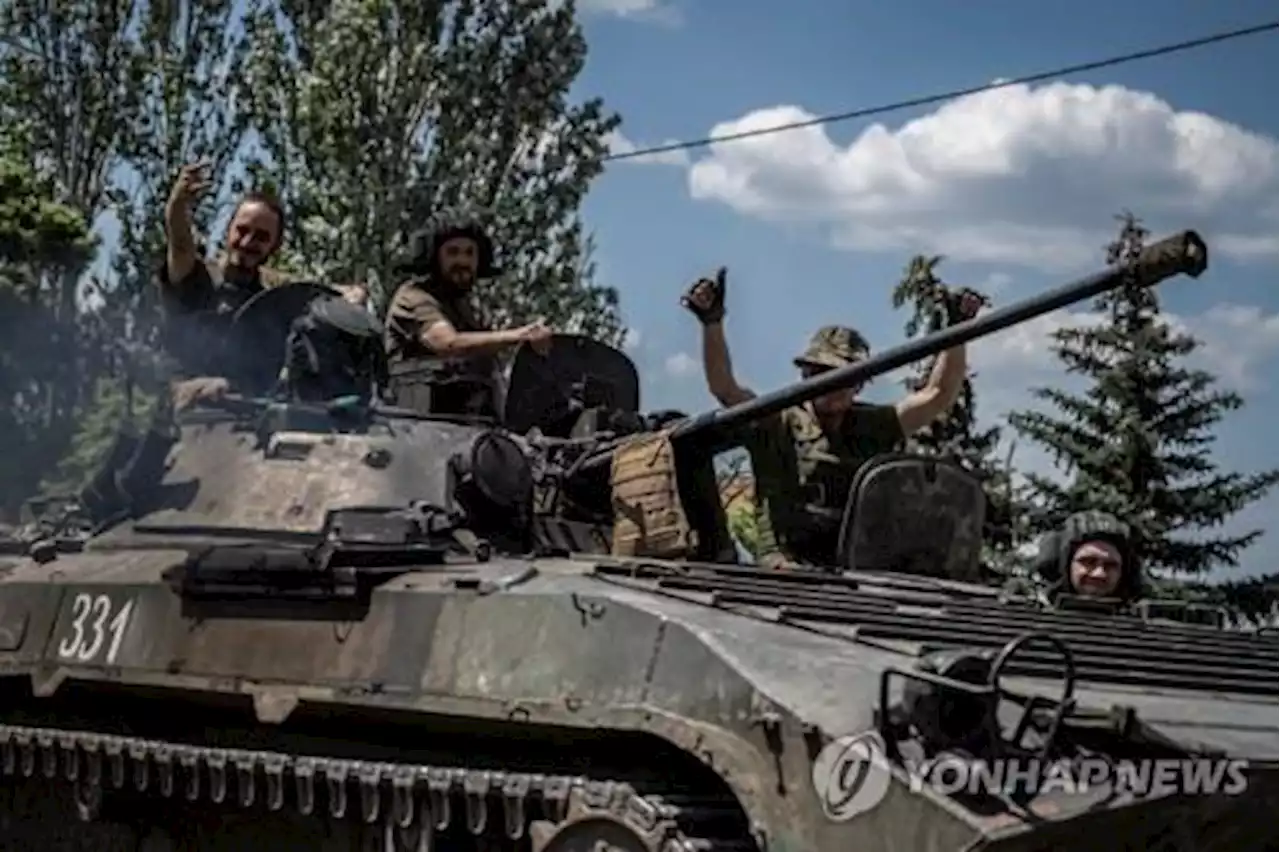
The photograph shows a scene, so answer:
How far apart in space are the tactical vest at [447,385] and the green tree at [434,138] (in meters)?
18.9

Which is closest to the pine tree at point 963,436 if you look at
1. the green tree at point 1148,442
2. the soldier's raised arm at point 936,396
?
the green tree at point 1148,442

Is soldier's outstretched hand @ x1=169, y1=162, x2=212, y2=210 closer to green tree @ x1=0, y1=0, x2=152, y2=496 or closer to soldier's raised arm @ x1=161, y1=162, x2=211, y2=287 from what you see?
soldier's raised arm @ x1=161, y1=162, x2=211, y2=287

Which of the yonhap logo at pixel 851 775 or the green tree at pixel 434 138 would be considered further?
the green tree at pixel 434 138

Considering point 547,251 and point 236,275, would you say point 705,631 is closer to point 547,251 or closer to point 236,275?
point 236,275

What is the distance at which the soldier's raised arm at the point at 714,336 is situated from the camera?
10.9 m

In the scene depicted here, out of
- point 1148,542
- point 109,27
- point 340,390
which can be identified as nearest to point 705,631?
point 340,390

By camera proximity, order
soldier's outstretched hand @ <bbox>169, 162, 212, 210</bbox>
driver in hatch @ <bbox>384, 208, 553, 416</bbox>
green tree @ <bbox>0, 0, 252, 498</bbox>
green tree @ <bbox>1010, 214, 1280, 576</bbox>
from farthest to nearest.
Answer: green tree @ <bbox>0, 0, 252, 498</bbox>, green tree @ <bbox>1010, 214, 1280, 576</bbox>, soldier's outstretched hand @ <bbox>169, 162, 212, 210</bbox>, driver in hatch @ <bbox>384, 208, 553, 416</bbox>

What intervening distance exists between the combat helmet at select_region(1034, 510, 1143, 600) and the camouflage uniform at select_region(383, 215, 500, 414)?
9.09 ft

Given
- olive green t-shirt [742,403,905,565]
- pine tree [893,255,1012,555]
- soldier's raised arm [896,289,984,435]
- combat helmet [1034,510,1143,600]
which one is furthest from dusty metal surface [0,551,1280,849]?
pine tree [893,255,1012,555]

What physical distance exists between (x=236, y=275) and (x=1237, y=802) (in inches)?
256

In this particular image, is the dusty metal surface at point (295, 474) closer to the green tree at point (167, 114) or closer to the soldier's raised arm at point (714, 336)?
the soldier's raised arm at point (714, 336)

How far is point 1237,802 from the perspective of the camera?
7121 millimetres

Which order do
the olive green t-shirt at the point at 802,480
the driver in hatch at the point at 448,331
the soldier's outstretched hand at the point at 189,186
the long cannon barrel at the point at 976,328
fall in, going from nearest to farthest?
1. the long cannon barrel at the point at 976,328
2. the olive green t-shirt at the point at 802,480
3. the driver in hatch at the point at 448,331
4. the soldier's outstretched hand at the point at 189,186

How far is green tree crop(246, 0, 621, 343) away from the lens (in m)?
30.9
